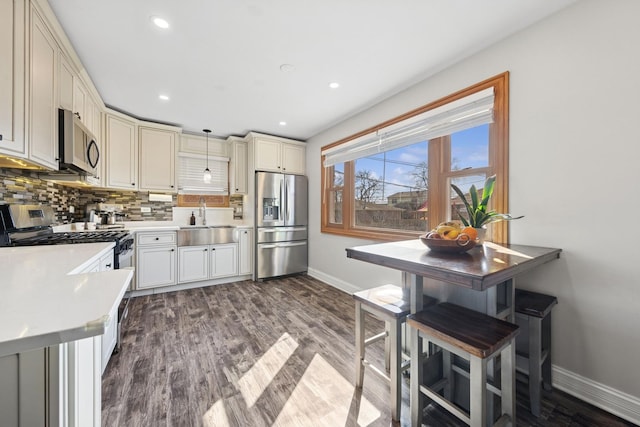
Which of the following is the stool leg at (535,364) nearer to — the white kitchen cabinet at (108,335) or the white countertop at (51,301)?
the white countertop at (51,301)

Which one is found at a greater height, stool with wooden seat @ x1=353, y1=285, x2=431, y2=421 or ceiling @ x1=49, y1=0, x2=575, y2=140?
ceiling @ x1=49, y1=0, x2=575, y2=140

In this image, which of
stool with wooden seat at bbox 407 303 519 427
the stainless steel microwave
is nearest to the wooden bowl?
stool with wooden seat at bbox 407 303 519 427

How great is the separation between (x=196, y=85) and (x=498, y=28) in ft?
8.71

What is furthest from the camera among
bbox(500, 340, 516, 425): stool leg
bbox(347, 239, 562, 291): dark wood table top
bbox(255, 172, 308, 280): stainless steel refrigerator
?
bbox(255, 172, 308, 280): stainless steel refrigerator

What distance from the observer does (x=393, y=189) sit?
300cm

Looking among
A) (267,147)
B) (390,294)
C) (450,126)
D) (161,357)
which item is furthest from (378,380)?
(267,147)

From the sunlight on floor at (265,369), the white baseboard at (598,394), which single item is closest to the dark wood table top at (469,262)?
the white baseboard at (598,394)

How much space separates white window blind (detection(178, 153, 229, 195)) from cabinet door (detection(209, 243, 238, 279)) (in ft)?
3.48

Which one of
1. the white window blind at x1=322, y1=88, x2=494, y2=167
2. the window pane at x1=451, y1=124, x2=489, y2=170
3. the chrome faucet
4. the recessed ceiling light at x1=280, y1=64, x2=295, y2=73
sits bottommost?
the chrome faucet

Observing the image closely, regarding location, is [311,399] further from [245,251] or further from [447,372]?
[245,251]

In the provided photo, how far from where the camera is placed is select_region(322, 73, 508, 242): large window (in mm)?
1991

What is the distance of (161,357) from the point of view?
6.63 feet

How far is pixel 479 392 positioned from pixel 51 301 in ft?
5.16

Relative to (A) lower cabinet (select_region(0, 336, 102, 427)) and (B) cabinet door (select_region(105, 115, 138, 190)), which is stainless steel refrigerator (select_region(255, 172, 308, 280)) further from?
(A) lower cabinet (select_region(0, 336, 102, 427))
